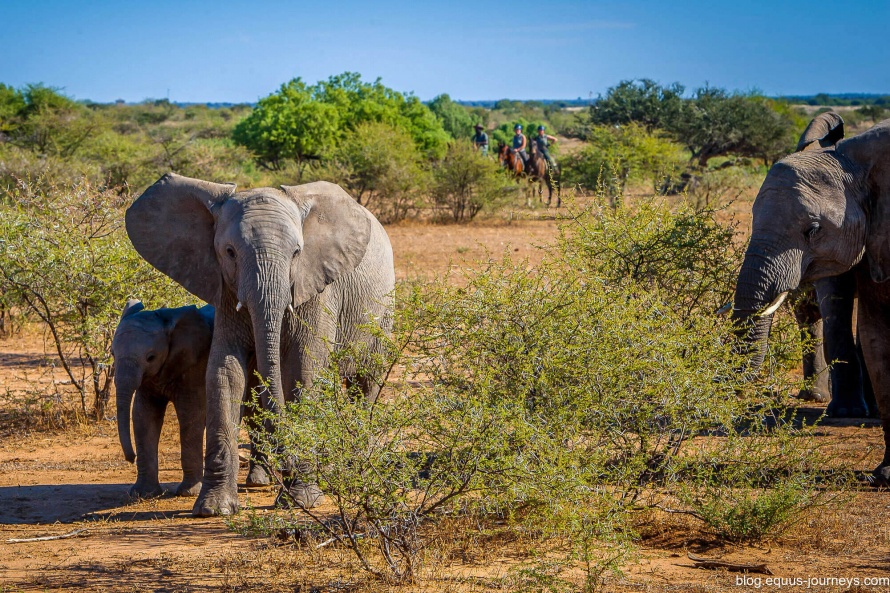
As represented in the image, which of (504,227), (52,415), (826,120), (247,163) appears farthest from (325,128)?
(826,120)

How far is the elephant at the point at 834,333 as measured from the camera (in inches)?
290

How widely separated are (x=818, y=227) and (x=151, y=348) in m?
4.14

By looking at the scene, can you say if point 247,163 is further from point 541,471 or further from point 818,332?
point 541,471

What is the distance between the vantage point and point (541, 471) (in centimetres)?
473

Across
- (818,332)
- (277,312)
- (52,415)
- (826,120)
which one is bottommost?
(52,415)

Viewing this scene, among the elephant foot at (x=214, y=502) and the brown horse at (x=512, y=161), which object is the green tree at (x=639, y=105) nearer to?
the brown horse at (x=512, y=161)

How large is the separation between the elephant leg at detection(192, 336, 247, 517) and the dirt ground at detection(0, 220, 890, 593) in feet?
0.42

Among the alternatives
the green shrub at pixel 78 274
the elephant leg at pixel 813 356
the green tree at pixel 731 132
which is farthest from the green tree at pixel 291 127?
the elephant leg at pixel 813 356

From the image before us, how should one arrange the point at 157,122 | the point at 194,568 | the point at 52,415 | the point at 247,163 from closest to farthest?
1. the point at 194,568
2. the point at 52,415
3. the point at 247,163
4. the point at 157,122

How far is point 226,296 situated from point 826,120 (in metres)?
4.51

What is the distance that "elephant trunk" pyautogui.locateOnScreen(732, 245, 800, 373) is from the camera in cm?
625

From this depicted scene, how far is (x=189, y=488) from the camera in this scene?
6.68m

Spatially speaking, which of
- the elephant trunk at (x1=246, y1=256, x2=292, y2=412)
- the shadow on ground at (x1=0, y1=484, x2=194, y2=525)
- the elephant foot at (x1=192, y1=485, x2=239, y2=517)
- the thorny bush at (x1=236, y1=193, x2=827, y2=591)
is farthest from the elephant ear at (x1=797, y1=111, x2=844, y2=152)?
the shadow on ground at (x1=0, y1=484, x2=194, y2=525)

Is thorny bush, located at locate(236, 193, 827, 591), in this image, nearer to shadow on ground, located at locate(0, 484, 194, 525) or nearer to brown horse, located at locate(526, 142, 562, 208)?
shadow on ground, located at locate(0, 484, 194, 525)
